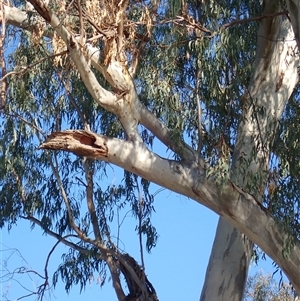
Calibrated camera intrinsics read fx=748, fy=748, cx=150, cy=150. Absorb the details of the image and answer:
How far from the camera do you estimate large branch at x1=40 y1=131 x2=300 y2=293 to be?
6168 mm

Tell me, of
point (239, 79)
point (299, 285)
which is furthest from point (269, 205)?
point (239, 79)

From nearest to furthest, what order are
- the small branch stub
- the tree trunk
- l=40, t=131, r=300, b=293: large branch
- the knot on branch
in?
the small branch stub → l=40, t=131, r=300, b=293: large branch → the tree trunk → the knot on branch

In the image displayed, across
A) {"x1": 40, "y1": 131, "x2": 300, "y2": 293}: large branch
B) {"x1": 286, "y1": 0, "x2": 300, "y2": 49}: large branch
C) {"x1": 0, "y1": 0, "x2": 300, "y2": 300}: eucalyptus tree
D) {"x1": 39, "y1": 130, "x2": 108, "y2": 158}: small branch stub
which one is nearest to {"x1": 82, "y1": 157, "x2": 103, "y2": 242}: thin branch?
{"x1": 0, "y1": 0, "x2": 300, "y2": 300}: eucalyptus tree

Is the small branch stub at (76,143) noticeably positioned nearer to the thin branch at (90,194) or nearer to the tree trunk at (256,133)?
the tree trunk at (256,133)

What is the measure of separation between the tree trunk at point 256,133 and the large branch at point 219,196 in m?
0.41

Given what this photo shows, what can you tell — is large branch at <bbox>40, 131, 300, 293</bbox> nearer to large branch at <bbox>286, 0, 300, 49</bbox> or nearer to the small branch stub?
the small branch stub

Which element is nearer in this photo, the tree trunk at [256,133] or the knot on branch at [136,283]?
the tree trunk at [256,133]

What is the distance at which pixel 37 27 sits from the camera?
6965mm

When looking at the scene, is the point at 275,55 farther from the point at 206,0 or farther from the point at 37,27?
the point at 37,27

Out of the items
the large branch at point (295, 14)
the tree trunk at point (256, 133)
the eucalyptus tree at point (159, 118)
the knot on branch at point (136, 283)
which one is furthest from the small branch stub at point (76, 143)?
the knot on branch at point (136, 283)

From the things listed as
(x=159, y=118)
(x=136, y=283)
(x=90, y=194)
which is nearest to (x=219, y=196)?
(x=159, y=118)

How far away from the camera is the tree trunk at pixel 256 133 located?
6.86m

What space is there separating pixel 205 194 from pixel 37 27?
2255 mm

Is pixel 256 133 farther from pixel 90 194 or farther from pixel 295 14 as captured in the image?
pixel 90 194
